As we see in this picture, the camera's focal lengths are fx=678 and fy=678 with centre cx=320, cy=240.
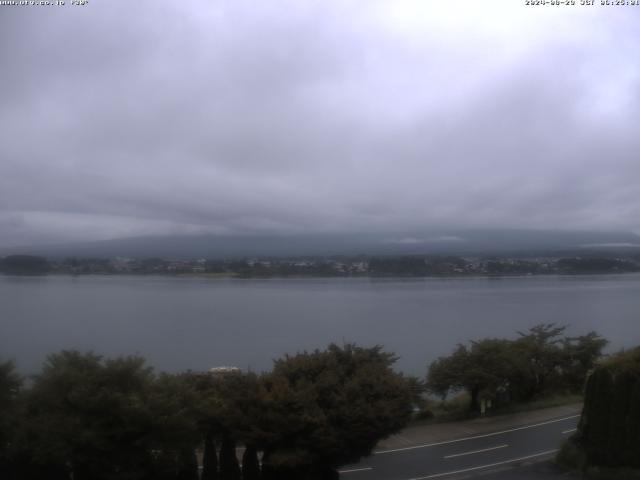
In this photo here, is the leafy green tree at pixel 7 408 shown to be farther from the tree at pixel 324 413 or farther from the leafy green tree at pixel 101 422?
the tree at pixel 324 413

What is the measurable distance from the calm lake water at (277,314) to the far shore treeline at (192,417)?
7.96 metres

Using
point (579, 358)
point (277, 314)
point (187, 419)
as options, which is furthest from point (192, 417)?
point (277, 314)

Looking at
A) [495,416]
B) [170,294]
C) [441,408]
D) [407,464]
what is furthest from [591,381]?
[170,294]

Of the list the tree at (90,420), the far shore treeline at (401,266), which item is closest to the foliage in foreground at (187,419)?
the tree at (90,420)

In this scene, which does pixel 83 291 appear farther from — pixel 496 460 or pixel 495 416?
pixel 496 460

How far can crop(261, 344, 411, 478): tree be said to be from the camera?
45.0 ft

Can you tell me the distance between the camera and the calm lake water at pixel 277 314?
31453 millimetres

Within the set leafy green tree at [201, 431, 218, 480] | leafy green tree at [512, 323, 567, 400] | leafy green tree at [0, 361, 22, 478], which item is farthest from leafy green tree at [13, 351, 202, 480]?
leafy green tree at [512, 323, 567, 400]

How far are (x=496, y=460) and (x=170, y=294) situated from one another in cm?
3988

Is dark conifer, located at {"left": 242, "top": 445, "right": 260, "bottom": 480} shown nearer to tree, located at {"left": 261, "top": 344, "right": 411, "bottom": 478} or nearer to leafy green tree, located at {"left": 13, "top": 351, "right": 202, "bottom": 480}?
tree, located at {"left": 261, "top": 344, "right": 411, "bottom": 478}

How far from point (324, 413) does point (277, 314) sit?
1287 inches

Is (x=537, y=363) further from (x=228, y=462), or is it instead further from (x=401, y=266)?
(x=401, y=266)

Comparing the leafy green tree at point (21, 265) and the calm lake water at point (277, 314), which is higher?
the leafy green tree at point (21, 265)

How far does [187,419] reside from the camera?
42.0 ft
